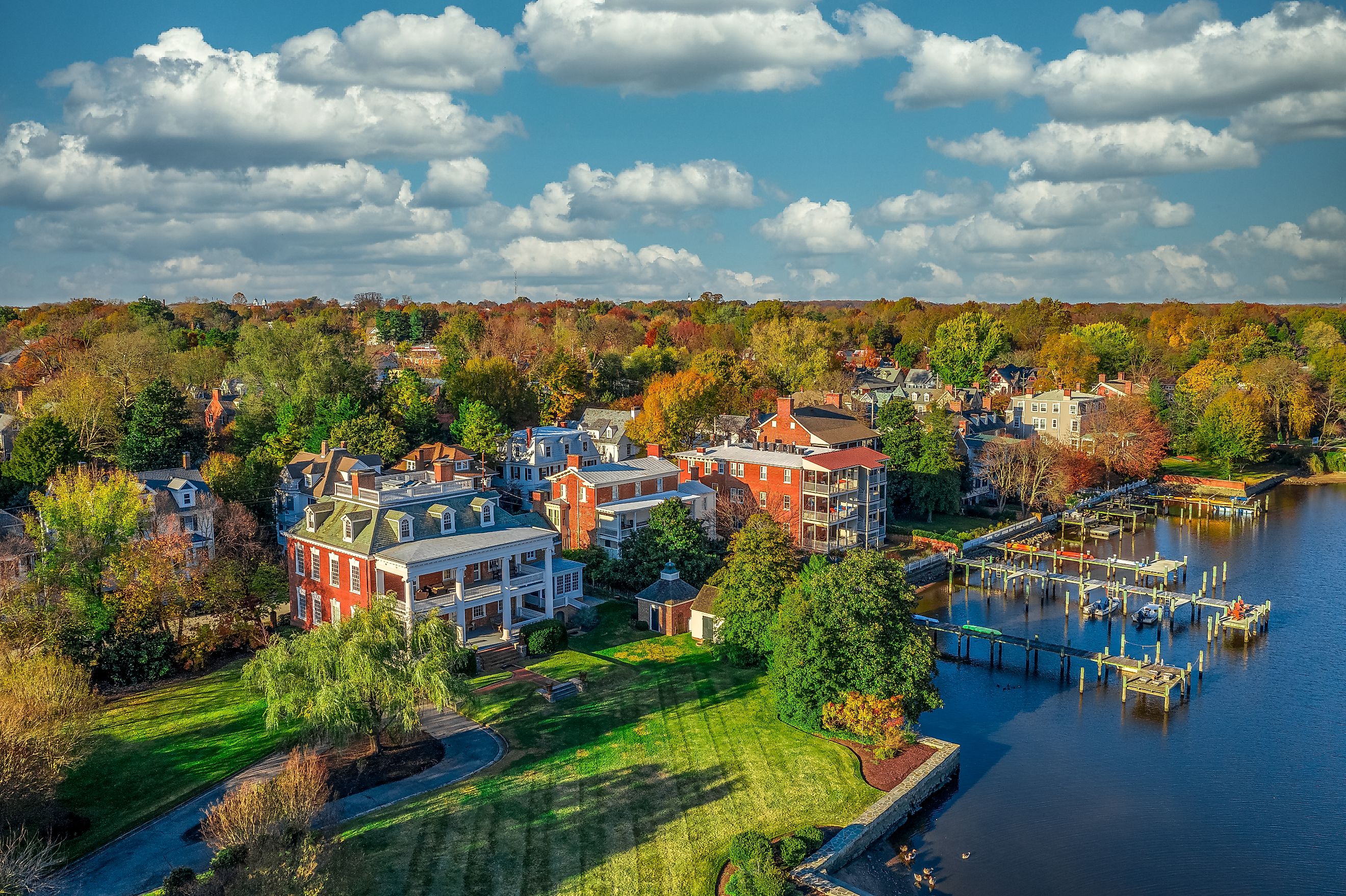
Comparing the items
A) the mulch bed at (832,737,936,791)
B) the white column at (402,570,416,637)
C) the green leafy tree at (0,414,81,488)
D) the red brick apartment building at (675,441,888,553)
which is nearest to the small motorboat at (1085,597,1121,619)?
the red brick apartment building at (675,441,888,553)

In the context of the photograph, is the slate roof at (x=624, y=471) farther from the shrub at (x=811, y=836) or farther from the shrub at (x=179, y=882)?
the shrub at (x=179, y=882)

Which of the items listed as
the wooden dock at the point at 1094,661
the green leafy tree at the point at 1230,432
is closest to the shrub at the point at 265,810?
the wooden dock at the point at 1094,661

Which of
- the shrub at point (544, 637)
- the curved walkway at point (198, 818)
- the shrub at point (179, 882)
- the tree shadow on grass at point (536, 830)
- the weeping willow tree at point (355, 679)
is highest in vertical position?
the weeping willow tree at point (355, 679)

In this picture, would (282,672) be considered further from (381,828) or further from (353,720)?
(381,828)

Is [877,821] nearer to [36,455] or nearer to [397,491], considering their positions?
[397,491]

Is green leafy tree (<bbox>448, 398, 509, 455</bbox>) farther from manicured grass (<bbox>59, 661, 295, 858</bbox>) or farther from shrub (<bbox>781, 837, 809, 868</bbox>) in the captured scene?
shrub (<bbox>781, 837, 809, 868</bbox>)

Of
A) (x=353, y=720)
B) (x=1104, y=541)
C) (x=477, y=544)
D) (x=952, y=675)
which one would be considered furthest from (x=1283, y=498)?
(x=353, y=720)

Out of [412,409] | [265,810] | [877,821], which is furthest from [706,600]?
[412,409]
